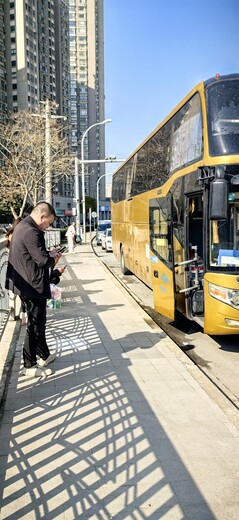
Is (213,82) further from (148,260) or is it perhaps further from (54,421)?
(54,421)

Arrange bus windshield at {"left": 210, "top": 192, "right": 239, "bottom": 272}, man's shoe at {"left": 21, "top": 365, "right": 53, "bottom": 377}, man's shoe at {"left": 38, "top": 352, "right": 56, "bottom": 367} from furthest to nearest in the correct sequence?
bus windshield at {"left": 210, "top": 192, "right": 239, "bottom": 272} < man's shoe at {"left": 38, "top": 352, "right": 56, "bottom": 367} < man's shoe at {"left": 21, "top": 365, "right": 53, "bottom": 377}

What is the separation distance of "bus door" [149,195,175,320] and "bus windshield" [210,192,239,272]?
139cm

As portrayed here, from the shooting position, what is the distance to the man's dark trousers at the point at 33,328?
4902mm

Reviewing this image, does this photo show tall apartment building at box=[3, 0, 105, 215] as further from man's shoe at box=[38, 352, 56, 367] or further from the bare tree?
man's shoe at box=[38, 352, 56, 367]

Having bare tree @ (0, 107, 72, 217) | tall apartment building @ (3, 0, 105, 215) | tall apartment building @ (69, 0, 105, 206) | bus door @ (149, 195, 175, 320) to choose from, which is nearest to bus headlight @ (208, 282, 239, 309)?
bus door @ (149, 195, 175, 320)

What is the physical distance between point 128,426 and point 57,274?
2.66 m

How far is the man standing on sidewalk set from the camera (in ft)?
15.4

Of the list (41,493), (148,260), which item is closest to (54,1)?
(148,260)

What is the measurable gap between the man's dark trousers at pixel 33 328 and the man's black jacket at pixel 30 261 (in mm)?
138

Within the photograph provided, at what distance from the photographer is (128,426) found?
3922 millimetres

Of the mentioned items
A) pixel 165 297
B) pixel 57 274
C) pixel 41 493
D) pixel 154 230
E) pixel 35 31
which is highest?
pixel 35 31

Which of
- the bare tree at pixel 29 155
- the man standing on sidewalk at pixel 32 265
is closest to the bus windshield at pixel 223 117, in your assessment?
the man standing on sidewalk at pixel 32 265

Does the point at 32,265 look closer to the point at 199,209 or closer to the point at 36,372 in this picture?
the point at 36,372

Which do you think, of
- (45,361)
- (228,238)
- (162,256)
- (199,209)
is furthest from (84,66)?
(45,361)
